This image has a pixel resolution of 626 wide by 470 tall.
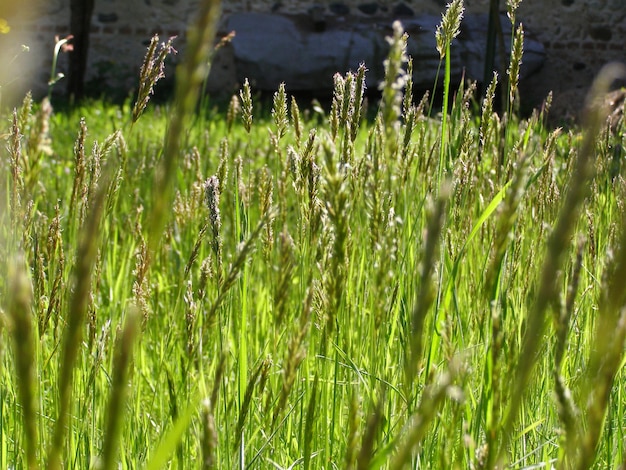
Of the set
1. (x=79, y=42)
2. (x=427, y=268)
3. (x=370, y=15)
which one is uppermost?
(x=427, y=268)

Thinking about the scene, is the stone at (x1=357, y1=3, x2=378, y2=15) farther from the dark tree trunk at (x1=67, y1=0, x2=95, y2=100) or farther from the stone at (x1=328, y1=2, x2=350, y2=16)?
the dark tree trunk at (x1=67, y1=0, x2=95, y2=100)

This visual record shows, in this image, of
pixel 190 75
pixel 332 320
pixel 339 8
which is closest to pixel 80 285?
pixel 190 75

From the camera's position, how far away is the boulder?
361 inches

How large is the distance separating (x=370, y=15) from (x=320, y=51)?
1.61 metres

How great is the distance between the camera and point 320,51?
9.25 metres

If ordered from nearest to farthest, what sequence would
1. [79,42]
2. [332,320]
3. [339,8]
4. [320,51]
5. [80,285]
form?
[80,285]
[332,320]
[320,51]
[79,42]
[339,8]

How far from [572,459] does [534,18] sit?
1088cm

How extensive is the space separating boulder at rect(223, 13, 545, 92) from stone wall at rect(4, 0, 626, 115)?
883 mm

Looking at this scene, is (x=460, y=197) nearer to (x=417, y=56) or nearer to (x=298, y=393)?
(x=298, y=393)

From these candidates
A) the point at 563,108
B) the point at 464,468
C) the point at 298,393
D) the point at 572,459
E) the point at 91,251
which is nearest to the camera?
the point at 91,251

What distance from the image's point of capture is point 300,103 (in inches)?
369

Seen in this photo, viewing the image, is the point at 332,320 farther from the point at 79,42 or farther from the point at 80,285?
the point at 79,42

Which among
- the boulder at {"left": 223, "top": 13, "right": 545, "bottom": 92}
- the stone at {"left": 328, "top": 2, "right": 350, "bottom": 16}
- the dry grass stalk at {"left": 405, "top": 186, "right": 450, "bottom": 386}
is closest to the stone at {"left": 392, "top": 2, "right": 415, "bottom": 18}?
the stone at {"left": 328, "top": 2, "right": 350, "bottom": 16}

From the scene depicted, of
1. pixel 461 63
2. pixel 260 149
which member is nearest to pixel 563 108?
pixel 461 63
